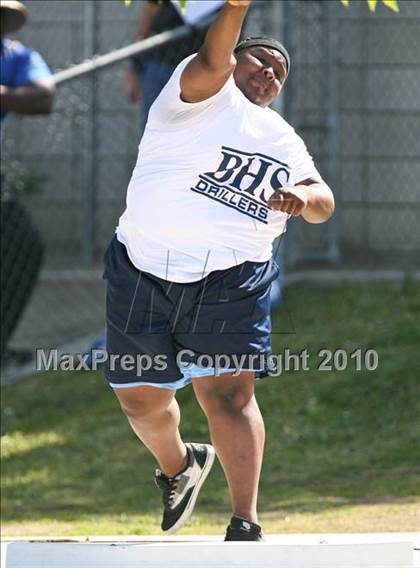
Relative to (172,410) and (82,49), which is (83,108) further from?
(172,410)

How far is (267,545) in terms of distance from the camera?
13.1ft

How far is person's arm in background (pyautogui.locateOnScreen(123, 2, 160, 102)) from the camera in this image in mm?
8344

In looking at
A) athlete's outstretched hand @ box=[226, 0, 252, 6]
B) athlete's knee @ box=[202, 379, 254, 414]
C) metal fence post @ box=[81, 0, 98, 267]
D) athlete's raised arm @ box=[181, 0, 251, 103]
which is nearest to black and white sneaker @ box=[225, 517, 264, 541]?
athlete's knee @ box=[202, 379, 254, 414]

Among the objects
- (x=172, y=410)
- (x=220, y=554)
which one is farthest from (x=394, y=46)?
(x=220, y=554)

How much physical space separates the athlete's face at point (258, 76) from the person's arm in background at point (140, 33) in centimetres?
359

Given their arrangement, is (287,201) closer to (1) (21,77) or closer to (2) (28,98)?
(2) (28,98)

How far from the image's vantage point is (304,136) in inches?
382

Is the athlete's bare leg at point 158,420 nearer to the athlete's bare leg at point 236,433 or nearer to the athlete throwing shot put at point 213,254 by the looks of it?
the athlete throwing shot put at point 213,254

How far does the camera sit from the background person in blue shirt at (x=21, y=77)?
6648 mm

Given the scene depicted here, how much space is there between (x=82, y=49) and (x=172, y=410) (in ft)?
20.3

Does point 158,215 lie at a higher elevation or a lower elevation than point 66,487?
higher

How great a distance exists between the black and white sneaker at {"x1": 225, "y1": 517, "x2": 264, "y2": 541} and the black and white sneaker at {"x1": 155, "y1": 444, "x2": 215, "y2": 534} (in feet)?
1.21

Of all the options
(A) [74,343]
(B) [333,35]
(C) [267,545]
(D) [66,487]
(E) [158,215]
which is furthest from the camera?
(B) [333,35]

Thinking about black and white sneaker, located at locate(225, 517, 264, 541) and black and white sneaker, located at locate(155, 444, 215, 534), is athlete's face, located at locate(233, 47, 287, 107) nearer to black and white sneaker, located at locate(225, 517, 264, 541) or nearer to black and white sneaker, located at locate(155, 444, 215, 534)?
black and white sneaker, located at locate(155, 444, 215, 534)
